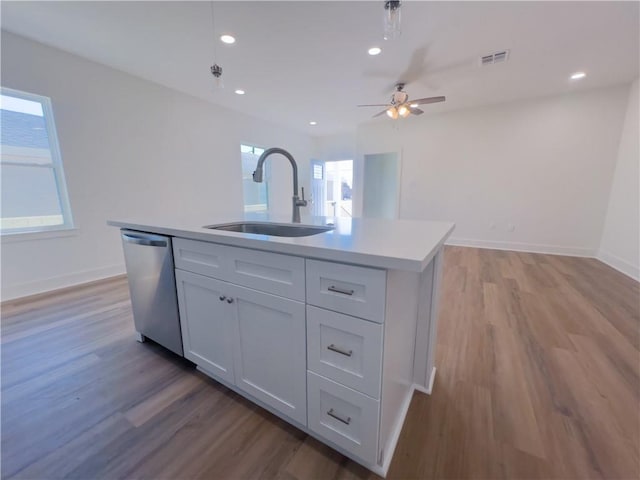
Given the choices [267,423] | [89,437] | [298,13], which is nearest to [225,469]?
[267,423]

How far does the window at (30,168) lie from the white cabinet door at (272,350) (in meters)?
3.03

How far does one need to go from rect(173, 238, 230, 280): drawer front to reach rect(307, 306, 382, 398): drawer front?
0.50 metres

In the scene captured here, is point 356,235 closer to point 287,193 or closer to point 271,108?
point 271,108

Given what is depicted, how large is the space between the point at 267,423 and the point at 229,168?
4.24 meters

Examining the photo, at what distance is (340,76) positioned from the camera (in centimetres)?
320

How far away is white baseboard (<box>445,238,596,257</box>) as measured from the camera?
4.07m

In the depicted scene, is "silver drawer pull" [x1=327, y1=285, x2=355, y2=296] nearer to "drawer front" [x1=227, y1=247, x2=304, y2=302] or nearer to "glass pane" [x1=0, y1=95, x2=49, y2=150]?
"drawer front" [x1=227, y1=247, x2=304, y2=302]

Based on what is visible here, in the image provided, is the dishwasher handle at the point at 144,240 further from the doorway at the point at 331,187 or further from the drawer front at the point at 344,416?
the doorway at the point at 331,187

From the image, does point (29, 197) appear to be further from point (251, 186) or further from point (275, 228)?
point (251, 186)

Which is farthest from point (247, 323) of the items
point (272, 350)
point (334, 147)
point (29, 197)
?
point (334, 147)

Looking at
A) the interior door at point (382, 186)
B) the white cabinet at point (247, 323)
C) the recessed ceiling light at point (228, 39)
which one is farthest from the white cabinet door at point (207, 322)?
the interior door at point (382, 186)

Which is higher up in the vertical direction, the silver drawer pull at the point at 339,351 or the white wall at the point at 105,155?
the white wall at the point at 105,155

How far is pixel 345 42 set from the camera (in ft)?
8.14

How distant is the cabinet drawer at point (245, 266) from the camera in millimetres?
947
